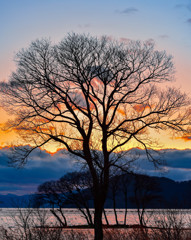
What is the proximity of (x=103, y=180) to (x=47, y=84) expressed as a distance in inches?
288

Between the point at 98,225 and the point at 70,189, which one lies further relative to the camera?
the point at 70,189

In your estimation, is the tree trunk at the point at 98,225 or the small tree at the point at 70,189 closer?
the tree trunk at the point at 98,225

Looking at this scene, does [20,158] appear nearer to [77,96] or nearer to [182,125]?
[77,96]

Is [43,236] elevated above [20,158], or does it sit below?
below

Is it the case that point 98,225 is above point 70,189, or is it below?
below

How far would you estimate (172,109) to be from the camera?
2608 cm

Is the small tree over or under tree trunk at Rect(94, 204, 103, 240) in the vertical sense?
over

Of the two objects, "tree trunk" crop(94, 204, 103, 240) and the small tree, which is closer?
"tree trunk" crop(94, 204, 103, 240)

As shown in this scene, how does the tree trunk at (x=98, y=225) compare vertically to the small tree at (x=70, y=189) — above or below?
below

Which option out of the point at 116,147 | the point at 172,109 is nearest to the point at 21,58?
the point at 116,147

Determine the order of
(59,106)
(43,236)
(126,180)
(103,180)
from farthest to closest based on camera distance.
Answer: (126,180) → (59,106) → (103,180) → (43,236)

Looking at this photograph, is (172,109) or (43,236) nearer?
(43,236)

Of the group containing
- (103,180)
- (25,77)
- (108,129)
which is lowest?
(103,180)

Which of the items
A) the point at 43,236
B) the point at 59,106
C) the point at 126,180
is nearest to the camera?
the point at 43,236
